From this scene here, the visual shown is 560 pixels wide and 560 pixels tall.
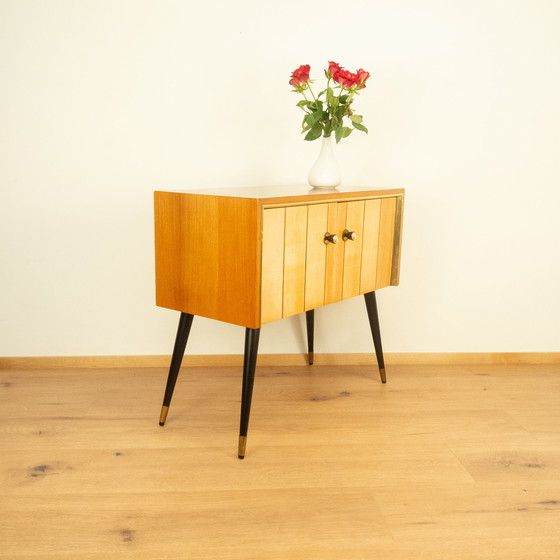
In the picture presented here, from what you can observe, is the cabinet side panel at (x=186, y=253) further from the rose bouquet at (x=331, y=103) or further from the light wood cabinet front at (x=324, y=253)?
the rose bouquet at (x=331, y=103)

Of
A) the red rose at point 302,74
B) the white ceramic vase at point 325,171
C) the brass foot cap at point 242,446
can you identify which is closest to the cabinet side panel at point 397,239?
the white ceramic vase at point 325,171

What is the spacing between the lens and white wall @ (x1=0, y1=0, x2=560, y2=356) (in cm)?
205

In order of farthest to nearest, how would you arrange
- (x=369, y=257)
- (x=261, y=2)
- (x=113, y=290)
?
(x=113, y=290)
(x=261, y=2)
(x=369, y=257)

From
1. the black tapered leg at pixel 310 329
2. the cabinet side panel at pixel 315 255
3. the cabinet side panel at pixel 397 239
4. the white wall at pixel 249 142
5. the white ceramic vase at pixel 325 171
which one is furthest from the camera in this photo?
the black tapered leg at pixel 310 329

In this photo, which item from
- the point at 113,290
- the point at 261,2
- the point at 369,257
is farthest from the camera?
the point at 113,290

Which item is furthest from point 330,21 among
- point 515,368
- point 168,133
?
point 515,368

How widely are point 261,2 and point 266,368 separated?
130 centimetres

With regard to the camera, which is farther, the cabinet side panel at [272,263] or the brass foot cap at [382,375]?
the brass foot cap at [382,375]

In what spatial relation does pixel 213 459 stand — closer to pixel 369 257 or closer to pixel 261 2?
pixel 369 257

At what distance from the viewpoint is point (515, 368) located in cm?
231

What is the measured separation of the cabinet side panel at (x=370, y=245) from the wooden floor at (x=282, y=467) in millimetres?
400

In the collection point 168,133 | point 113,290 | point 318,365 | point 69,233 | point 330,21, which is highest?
point 330,21

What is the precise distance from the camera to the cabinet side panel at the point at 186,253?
1534 mm

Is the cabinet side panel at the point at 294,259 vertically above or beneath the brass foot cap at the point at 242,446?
Answer: above
